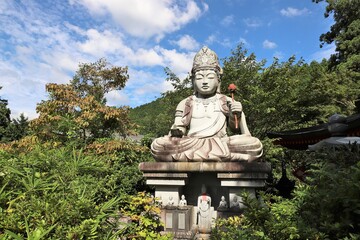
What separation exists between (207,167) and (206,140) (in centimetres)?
53

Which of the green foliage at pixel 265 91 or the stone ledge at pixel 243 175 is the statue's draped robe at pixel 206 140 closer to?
the stone ledge at pixel 243 175

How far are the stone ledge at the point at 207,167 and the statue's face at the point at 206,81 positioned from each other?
143 cm

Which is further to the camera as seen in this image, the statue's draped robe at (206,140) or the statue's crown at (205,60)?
the statue's crown at (205,60)

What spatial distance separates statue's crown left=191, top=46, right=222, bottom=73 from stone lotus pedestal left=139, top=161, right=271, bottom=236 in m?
1.78

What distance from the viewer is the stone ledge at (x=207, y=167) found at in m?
4.13

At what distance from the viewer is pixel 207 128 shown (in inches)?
199

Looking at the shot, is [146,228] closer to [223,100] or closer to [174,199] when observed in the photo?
[174,199]

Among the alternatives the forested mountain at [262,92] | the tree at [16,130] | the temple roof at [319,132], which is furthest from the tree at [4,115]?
the temple roof at [319,132]

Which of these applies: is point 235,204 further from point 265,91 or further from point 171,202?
point 265,91

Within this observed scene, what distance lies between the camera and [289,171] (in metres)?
12.6

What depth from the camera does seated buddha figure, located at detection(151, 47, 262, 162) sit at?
14.7ft

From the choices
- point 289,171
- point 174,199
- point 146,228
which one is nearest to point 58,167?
point 146,228

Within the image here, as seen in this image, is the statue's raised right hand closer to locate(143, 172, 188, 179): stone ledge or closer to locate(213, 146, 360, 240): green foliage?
locate(143, 172, 188, 179): stone ledge

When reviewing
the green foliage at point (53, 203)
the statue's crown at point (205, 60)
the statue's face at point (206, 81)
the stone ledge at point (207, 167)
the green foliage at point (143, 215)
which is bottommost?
the green foliage at point (143, 215)
